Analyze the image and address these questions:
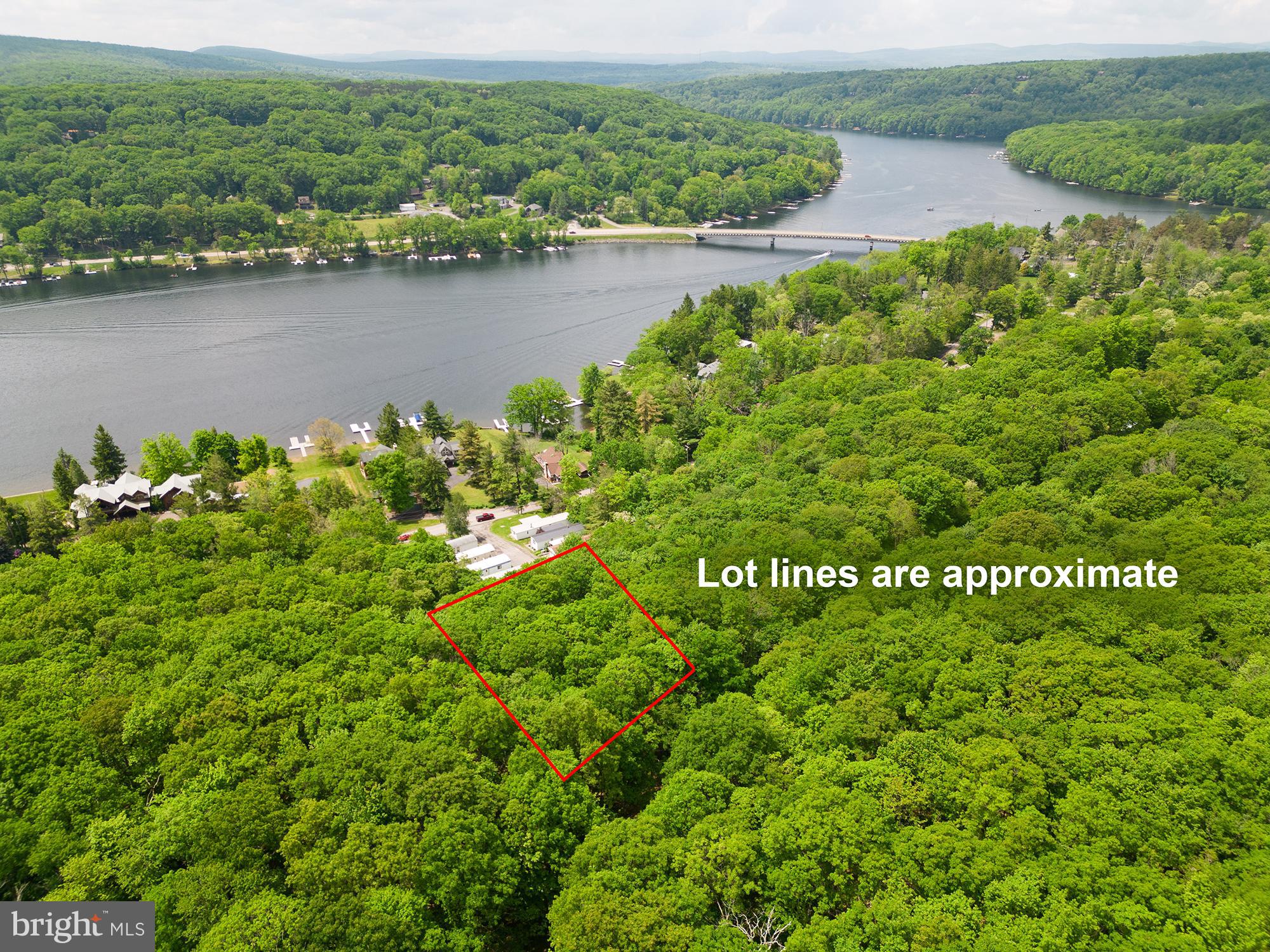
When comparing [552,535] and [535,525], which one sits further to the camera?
[535,525]

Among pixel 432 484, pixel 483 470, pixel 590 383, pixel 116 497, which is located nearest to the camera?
pixel 116 497

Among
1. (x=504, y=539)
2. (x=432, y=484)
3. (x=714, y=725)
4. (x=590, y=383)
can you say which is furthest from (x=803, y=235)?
(x=714, y=725)

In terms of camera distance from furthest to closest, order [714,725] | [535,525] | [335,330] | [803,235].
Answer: [803,235] → [335,330] → [535,525] → [714,725]

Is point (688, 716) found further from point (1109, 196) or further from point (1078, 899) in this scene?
point (1109, 196)

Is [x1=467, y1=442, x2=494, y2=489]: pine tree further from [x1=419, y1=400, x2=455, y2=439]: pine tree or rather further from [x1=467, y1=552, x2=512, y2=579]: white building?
[x1=467, y1=552, x2=512, y2=579]: white building

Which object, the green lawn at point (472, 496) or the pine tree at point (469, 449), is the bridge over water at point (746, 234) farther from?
the green lawn at point (472, 496)

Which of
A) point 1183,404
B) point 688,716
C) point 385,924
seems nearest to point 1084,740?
point 688,716

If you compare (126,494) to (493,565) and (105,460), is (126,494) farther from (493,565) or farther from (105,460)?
(493,565)
